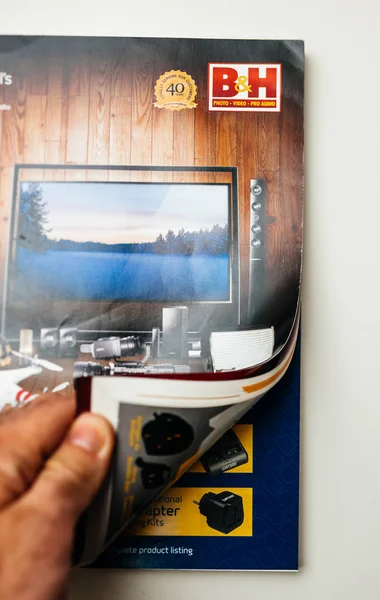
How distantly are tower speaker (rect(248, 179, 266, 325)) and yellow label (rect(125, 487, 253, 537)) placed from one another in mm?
384

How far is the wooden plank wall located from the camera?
1.05m

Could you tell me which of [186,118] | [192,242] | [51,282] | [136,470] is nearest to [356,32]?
[186,118]

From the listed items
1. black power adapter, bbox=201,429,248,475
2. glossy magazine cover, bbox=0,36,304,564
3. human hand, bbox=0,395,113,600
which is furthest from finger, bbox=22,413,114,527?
black power adapter, bbox=201,429,248,475

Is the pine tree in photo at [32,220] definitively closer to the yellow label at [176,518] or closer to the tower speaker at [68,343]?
the tower speaker at [68,343]

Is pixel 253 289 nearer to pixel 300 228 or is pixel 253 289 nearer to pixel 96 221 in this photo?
pixel 300 228

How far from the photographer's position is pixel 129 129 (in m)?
1.06

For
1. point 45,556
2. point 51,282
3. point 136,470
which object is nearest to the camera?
point 45,556

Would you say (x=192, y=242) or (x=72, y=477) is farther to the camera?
(x=192, y=242)

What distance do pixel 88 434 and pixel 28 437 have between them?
0.10 meters

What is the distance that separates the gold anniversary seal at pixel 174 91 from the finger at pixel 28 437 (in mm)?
646

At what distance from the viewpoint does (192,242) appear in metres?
1.03

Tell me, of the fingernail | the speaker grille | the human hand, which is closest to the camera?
the human hand

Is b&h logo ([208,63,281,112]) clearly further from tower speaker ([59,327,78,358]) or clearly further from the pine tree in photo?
tower speaker ([59,327,78,358])

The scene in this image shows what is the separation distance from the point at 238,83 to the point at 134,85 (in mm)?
224
